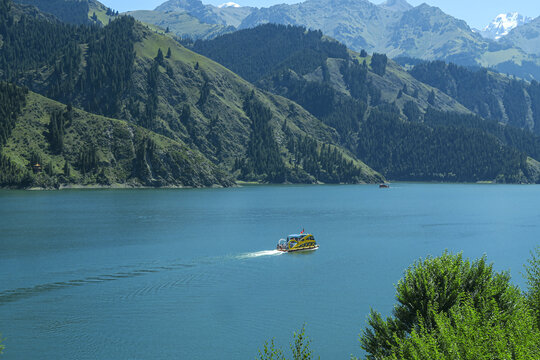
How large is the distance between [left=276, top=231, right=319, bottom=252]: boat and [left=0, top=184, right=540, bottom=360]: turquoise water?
2.99m

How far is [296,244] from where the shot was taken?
398ft

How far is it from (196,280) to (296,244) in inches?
1471

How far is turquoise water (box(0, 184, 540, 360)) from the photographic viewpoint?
197 feet

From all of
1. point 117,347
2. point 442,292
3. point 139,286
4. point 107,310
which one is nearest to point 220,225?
point 139,286

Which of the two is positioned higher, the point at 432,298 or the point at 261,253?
the point at 432,298

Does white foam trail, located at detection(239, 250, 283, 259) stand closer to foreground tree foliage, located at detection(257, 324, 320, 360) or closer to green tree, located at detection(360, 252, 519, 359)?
foreground tree foliage, located at detection(257, 324, 320, 360)

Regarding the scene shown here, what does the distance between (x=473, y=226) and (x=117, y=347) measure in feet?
469

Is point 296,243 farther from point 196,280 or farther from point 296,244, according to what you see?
point 196,280

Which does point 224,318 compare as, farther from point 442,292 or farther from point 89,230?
point 89,230

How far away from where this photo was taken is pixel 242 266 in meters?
102

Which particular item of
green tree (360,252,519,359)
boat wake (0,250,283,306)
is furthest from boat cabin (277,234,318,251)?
green tree (360,252,519,359)

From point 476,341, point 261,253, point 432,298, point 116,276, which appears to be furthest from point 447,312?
point 261,253

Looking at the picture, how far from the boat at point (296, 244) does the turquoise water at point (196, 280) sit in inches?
118

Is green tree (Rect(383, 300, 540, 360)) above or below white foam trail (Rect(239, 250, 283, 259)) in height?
above
